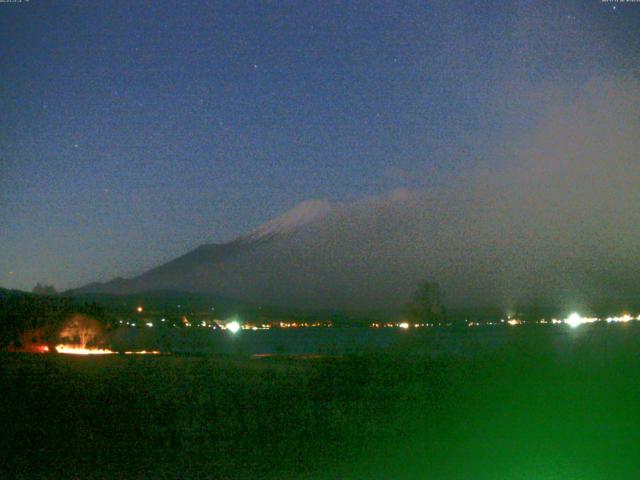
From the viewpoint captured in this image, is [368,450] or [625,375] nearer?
[368,450]

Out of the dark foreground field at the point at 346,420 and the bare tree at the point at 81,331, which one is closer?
the dark foreground field at the point at 346,420

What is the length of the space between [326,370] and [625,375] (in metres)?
7.75

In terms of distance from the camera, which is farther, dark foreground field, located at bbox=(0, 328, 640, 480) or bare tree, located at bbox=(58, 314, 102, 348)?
bare tree, located at bbox=(58, 314, 102, 348)

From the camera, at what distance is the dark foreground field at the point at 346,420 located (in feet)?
42.2

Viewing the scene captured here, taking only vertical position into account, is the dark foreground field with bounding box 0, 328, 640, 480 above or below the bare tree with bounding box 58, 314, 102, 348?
below

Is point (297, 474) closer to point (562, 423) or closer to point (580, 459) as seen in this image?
point (580, 459)

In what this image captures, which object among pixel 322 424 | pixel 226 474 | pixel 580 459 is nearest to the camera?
pixel 226 474

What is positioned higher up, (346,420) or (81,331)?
(81,331)

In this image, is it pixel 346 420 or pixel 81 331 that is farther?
pixel 81 331

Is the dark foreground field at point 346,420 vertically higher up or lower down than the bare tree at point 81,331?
lower down

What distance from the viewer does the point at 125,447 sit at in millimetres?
14102

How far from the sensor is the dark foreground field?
42.2 ft

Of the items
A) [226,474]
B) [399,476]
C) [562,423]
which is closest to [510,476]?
[399,476]

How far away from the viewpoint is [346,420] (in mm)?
16281
